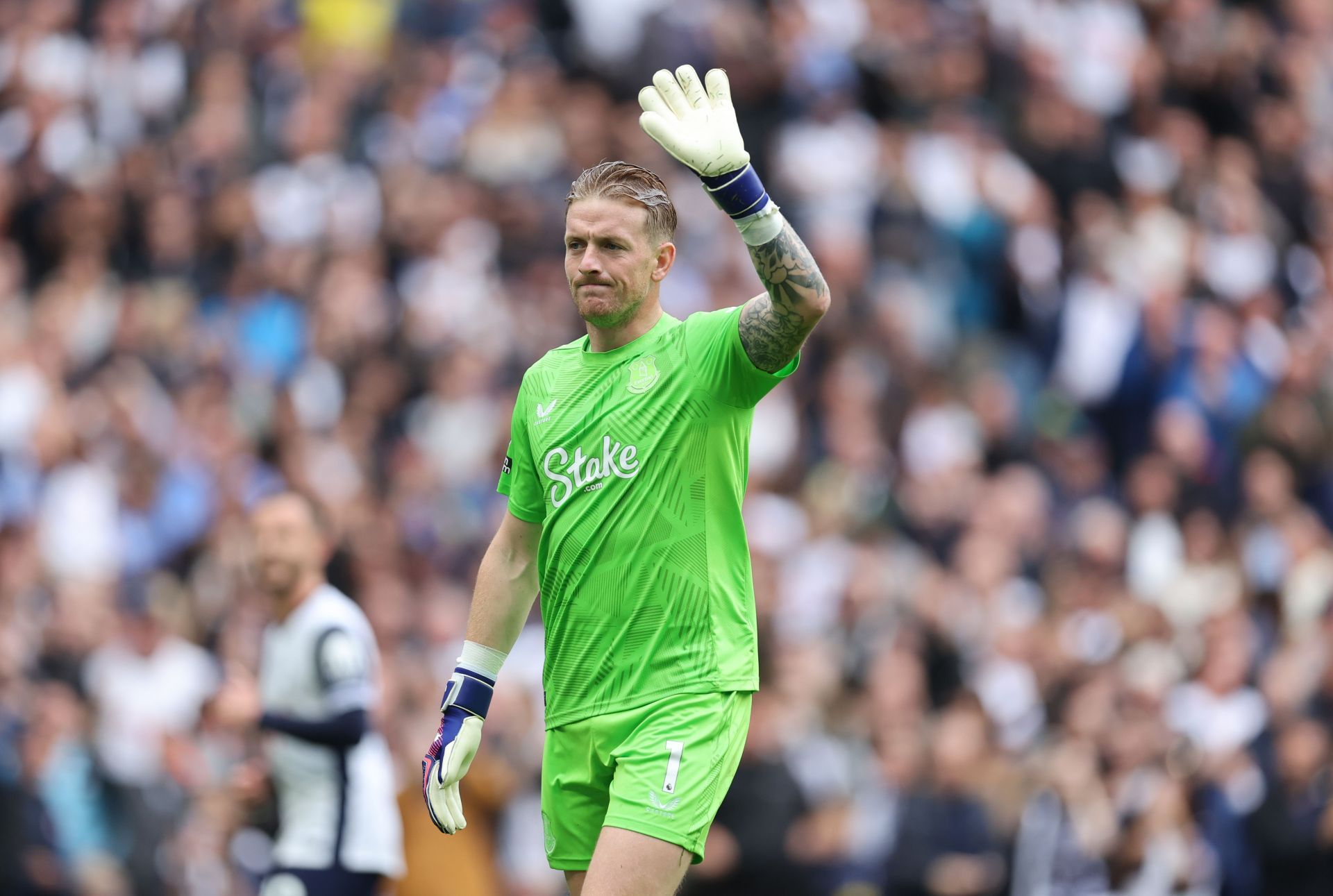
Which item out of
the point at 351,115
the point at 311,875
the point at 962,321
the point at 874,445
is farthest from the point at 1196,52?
the point at 311,875

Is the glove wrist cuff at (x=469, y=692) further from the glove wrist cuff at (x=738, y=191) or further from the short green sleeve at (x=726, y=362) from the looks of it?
the glove wrist cuff at (x=738, y=191)

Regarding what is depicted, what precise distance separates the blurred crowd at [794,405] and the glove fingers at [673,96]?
475 centimetres

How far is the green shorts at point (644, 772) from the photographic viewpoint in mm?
6199

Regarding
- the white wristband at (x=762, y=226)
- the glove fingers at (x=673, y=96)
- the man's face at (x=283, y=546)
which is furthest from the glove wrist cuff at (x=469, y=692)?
the man's face at (x=283, y=546)

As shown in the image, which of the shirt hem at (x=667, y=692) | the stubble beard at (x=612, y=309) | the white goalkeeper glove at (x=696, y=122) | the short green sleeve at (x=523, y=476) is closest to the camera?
the white goalkeeper glove at (x=696, y=122)

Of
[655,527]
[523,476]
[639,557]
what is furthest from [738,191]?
[523,476]

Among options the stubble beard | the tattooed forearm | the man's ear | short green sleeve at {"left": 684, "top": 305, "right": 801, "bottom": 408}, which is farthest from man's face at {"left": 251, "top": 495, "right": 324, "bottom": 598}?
the tattooed forearm

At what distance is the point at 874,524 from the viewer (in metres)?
14.2

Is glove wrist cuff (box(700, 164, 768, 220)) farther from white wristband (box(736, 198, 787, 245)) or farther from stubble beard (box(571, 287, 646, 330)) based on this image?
stubble beard (box(571, 287, 646, 330))

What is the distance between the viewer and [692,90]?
6.12m

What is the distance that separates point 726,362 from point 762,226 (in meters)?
0.53

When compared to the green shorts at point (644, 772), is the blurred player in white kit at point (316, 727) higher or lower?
lower

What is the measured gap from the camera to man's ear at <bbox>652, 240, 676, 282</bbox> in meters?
6.59

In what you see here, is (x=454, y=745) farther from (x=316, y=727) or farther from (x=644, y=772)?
(x=316, y=727)
